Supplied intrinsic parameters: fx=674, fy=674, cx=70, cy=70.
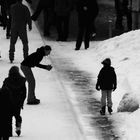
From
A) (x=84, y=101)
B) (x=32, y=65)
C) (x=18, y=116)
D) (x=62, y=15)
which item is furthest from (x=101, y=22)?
(x=18, y=116)

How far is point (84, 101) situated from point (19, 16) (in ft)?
15.6

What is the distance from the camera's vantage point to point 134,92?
14305 mm

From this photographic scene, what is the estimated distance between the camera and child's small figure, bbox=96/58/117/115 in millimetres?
13492

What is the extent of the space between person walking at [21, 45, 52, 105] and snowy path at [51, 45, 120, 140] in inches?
35.9

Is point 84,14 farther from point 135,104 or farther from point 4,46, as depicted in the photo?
point 135,104

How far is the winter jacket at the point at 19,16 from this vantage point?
1889 cm

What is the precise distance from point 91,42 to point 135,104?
10000 millimetres

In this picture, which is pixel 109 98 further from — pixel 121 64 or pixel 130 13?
pixel 130 13

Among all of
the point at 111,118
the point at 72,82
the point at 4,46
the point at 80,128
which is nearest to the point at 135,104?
the point at 111,118

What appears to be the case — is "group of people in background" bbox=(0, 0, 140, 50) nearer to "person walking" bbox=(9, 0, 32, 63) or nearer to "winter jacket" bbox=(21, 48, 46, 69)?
"person walking" bbox=(9, 0, 32, 63)

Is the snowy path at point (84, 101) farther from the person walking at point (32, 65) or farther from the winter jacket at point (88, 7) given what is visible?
the winter jacket at point (88, 7)

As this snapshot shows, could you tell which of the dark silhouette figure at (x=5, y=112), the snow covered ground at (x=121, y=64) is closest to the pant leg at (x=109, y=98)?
the snow covered ground at (x=121, y=64)

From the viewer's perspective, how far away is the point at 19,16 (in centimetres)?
1894

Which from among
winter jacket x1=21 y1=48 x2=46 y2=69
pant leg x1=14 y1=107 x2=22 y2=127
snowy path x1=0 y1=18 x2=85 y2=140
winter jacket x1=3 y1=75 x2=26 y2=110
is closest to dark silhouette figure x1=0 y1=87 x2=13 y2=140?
pant leg x1=14 y1=107 x2=22 y2=127
